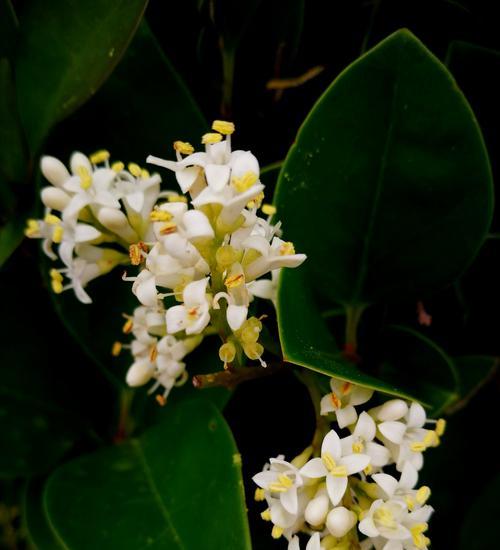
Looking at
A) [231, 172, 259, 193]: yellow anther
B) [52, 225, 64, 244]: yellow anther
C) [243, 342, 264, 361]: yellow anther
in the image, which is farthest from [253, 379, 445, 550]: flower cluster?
[52, 225, 64, 244]: yellow anther

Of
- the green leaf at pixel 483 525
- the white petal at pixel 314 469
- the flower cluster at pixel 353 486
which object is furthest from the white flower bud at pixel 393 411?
the green leaf at pixel 483 525

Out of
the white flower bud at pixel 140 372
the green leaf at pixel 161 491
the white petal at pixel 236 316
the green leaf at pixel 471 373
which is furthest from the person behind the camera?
the green leaf at pixel 471 373

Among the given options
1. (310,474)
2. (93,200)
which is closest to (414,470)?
(310,474)

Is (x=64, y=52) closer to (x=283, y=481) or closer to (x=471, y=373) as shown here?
(x=283, y=481)

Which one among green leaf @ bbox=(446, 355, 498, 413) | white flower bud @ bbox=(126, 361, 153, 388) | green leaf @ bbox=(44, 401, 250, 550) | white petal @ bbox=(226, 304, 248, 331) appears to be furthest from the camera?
green leaf @ bbox=(446, 355, 498, 413)

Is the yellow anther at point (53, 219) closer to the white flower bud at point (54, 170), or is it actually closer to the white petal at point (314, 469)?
the white flower bud at point (54, 170)

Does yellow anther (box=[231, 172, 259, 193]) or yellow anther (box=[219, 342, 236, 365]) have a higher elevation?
yellow anther (box=[231, 172, 259, 193])

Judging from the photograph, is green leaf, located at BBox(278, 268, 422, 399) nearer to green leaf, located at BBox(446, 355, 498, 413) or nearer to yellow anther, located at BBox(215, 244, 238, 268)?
yellow anther, located at BBox(215, 244, 238, 268)
